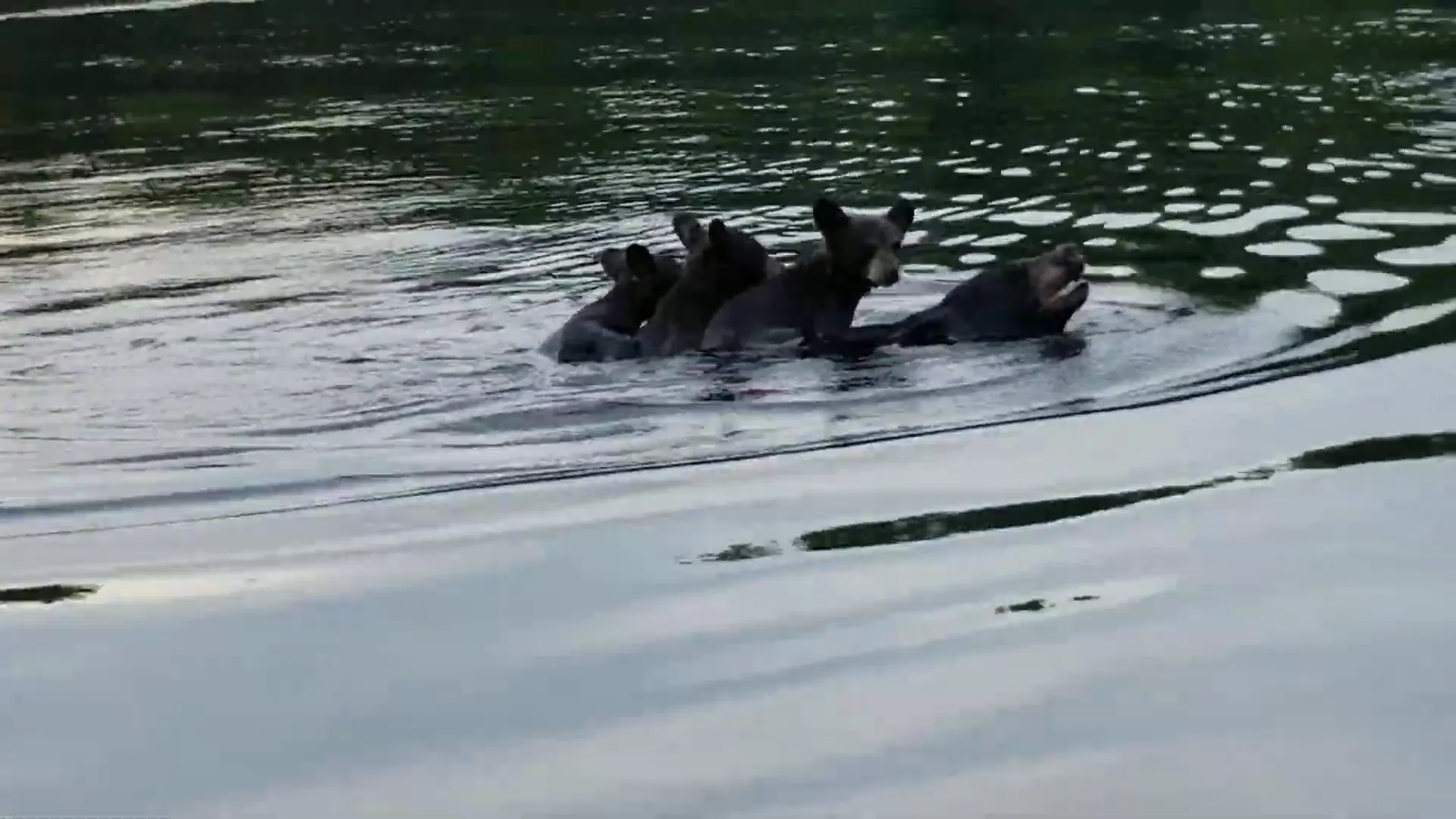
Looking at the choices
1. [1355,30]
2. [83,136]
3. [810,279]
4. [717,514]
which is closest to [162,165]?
[83,136]

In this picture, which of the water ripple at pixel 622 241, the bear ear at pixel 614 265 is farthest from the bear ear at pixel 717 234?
the water ripple at pixel 622 241

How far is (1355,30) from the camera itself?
111ft

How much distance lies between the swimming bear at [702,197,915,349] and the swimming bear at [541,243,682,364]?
2.45ft

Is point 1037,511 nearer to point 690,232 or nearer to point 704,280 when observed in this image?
point 704,280

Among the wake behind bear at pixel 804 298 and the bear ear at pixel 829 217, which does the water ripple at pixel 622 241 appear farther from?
the bear ear at pixel 829 217

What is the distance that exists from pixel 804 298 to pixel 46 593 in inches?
245

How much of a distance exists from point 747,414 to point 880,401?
720 millimetres

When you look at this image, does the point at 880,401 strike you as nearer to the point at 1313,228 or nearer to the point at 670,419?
the point at 670,419

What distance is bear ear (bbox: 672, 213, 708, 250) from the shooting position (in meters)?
13.6

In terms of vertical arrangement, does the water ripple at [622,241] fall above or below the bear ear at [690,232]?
below

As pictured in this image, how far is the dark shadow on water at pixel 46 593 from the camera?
25.4 ft

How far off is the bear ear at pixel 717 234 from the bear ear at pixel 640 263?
459 millimetres

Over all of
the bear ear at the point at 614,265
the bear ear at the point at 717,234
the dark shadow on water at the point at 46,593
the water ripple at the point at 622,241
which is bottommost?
the water ripple at the point at 622,241

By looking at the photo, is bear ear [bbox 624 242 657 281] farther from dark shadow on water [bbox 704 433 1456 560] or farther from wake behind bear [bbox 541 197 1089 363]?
dark shadow on water [bbox 704 433 1456 560]
